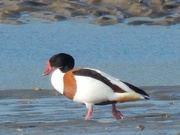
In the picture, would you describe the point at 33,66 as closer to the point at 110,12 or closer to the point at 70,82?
the point at 70,82

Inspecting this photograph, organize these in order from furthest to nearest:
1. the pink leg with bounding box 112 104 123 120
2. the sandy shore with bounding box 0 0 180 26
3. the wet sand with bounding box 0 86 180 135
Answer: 1. the sandy shore with bounding box 0 0 180 26
2. the pink leg with bounding box 112 104 123 120
3. the wet sand with bounding box 0 86 180 135

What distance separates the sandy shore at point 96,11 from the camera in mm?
17859

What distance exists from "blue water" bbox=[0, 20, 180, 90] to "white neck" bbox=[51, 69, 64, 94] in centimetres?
189

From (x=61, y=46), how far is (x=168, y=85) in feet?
11.4

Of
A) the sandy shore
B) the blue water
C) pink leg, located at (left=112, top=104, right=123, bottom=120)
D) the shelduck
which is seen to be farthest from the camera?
the sandy shore

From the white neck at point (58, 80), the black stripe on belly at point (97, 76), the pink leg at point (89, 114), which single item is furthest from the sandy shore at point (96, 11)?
the pink leg at point (89, 114)

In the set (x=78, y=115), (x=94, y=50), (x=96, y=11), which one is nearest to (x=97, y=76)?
(x=78, y=115)

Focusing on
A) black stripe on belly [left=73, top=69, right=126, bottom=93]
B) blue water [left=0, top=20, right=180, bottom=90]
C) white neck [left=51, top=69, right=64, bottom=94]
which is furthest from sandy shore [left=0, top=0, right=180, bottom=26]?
black stripe on belly [left=73, top=69, right=126, bottom=93]

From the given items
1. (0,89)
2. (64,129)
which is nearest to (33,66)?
(0,89)

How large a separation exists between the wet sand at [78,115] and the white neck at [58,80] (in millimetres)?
307

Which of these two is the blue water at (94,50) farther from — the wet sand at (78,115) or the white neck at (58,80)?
the white neck at (58,80)

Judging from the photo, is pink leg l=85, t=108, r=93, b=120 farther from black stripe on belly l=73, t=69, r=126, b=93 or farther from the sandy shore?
the sandy shore

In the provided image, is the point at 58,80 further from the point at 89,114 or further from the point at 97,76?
the point at 89,114

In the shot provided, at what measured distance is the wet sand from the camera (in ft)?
29.3
